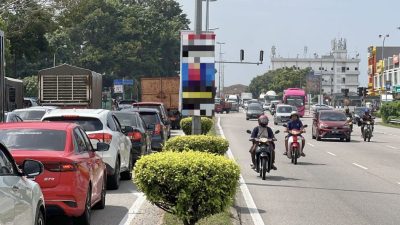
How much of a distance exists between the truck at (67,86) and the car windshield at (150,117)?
8889 millimetres

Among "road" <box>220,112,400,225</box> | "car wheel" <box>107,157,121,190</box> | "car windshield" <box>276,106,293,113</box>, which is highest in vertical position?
"car windshield" <box>276,106,293,113</box>

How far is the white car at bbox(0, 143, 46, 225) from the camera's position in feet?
21.3

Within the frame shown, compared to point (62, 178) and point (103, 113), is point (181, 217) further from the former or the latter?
point (103, 113)

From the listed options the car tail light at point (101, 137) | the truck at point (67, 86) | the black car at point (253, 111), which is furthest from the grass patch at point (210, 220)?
the black car at point (253, 111)

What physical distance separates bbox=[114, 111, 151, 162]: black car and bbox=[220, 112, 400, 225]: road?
2.68 meters

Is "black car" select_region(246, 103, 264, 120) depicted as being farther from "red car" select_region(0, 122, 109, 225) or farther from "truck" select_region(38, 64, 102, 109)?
"red car" select_region(0, 122, 109, 225)

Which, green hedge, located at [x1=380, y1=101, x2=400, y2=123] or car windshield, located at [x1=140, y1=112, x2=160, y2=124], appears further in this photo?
green hedge, located at [x1=380, y1=101, x2=400, y2=123]

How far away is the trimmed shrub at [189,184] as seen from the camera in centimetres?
849

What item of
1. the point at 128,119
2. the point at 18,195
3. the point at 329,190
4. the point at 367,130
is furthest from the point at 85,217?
the point at 367,130

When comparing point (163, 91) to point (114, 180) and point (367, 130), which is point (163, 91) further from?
point (114, 180)

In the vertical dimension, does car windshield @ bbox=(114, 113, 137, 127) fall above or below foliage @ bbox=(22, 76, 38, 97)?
below

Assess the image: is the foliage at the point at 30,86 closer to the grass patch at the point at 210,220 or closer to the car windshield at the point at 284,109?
the car windshield at the point at 284,109

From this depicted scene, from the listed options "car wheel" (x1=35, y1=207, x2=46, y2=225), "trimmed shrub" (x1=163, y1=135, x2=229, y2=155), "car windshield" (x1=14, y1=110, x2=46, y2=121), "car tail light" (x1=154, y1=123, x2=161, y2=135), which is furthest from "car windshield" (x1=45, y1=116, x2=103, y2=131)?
"car windshield" (x1=14, y1=110, x2=46, y2=121)

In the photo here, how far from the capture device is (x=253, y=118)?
7306cm
